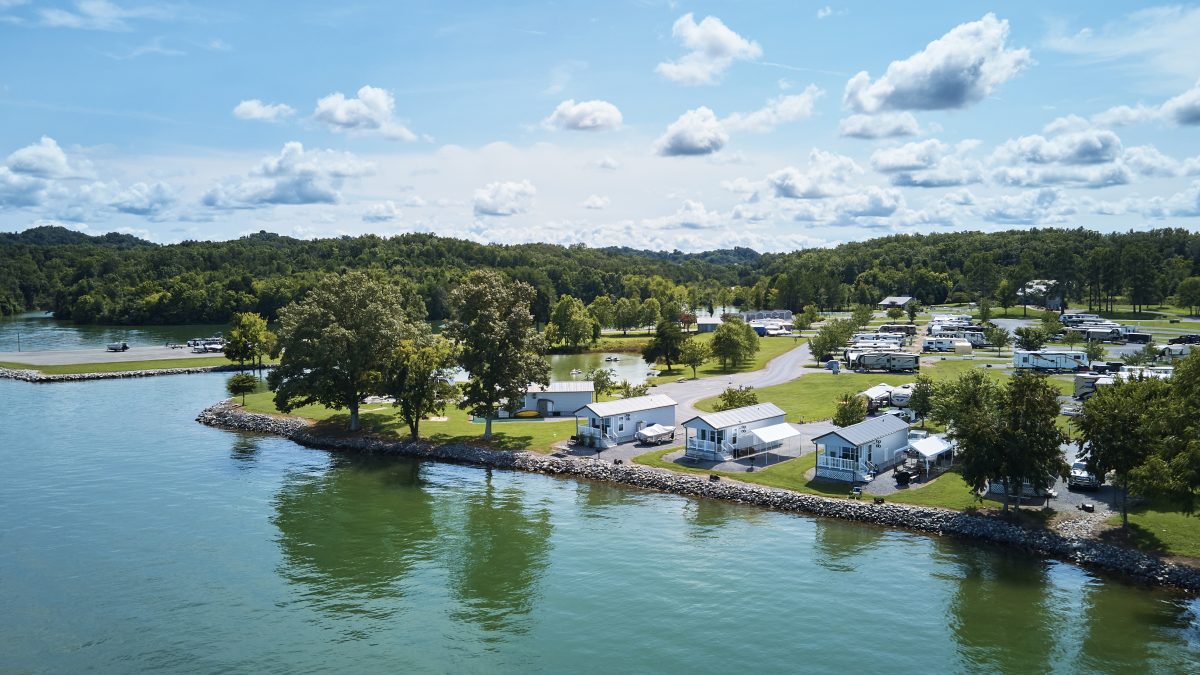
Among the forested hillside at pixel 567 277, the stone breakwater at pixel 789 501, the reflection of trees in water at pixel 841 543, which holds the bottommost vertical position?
the reflection of trees in water at pixel 841 543

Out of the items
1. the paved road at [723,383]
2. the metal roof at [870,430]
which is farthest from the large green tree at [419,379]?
the metal roof at [870,430]

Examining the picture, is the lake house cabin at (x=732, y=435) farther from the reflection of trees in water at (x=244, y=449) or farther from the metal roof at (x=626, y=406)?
the reflection of trees in water at (x=244, y=449)

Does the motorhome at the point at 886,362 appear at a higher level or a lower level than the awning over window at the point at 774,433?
higher

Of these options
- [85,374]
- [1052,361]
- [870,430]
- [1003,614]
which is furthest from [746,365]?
[85,374]

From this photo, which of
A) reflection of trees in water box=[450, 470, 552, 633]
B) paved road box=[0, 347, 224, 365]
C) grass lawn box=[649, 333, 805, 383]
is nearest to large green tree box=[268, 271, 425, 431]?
reflection of trees in water box=[450, 470, 552, 633]

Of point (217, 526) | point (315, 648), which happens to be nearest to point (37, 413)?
point (217, 526)

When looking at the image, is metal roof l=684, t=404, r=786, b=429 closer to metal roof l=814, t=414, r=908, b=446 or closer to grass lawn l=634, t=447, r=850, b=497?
grass lawn l=634, t=447, r=850, b=497
